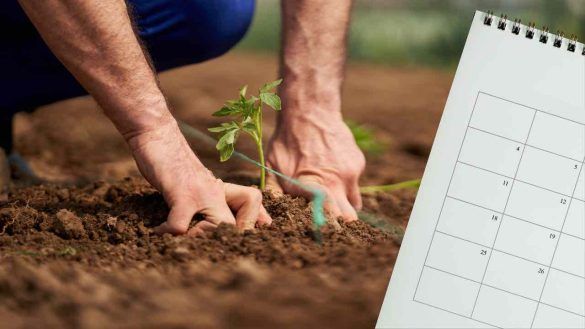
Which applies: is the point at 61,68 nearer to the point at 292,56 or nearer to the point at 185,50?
the point at 185,50

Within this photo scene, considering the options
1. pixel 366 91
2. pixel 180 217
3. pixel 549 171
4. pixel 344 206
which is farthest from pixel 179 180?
pixel 366 91

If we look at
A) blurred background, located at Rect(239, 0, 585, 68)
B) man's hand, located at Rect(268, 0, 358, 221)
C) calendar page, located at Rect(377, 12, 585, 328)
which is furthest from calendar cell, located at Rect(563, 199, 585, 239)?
blurred background, located at Rect(239, 0, 585, 68)

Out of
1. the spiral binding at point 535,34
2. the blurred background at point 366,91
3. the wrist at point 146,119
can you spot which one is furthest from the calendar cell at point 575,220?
the blurred background at point 366,91

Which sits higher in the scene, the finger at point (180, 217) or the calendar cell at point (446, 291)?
the calendar cell at point (446, 291)

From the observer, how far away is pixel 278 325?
4.29 ft

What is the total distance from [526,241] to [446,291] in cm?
16

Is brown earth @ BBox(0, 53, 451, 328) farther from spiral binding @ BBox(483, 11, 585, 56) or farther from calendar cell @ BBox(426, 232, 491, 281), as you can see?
spiral binding @ BBox(483, 11, 585, 56)

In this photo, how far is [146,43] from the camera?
2334 millimetres

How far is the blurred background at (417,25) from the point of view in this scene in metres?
4.86

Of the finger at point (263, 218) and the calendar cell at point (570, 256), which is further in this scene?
the finger at point (263, 218)

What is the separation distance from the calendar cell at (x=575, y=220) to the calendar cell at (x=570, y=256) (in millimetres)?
11

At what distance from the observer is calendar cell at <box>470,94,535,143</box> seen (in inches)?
56.3

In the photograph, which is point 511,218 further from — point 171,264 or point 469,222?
point 171,264

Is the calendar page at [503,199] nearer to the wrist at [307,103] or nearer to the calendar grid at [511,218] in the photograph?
the calendar grid at [511,218]
